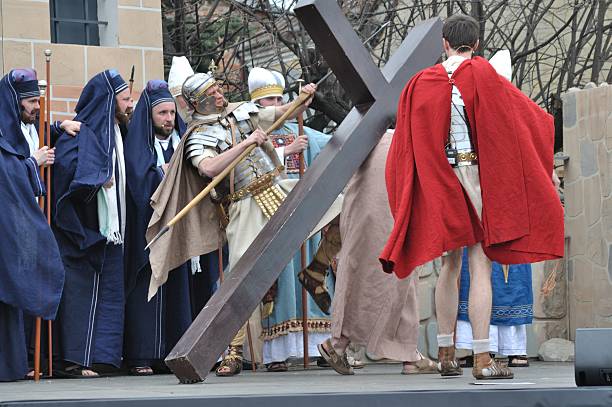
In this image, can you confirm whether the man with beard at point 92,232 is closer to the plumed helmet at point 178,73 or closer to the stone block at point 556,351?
the plumed helmet at point 178,73

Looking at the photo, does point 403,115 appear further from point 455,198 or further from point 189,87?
point 189,87

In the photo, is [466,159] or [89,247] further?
[89,247]

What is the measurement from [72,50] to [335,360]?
11.5 ft

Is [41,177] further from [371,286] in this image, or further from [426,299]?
[426,299]

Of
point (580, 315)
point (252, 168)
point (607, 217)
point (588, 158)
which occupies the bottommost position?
point (580, 315)

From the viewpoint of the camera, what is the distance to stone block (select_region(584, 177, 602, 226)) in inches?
405

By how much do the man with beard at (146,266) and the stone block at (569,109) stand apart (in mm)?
3057

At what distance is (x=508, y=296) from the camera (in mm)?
8914

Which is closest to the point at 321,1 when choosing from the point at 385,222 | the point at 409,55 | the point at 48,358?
the point at 409,55

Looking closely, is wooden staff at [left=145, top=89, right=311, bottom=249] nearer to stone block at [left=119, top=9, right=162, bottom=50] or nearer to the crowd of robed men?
the crowd of robed men

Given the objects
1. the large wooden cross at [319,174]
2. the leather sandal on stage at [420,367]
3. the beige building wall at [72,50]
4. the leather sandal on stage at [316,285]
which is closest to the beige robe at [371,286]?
the leather sandal on stage at [420,367]

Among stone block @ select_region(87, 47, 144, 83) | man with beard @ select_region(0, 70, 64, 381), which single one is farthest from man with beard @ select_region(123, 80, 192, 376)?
stone block @ select_region(87, 47, 144, 83)

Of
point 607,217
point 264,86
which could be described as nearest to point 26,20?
point 264,86

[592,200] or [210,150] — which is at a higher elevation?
[210,150]
